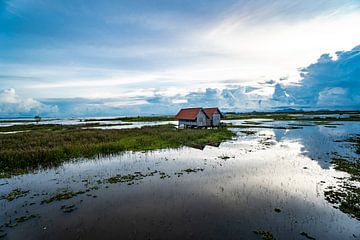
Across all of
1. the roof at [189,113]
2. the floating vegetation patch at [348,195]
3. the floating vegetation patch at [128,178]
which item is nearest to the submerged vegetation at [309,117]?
the roof at [189,113]

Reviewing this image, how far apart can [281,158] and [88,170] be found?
1870 cm

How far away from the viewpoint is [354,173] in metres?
16.3

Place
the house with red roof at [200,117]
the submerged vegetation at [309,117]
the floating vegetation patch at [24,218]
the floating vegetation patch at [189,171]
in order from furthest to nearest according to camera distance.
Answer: the submerged vegetation at [309,117]
the house with red roof at [200,117]
the floating vegetation patch at [189,171]
the floating vegetation patch at [24,218]

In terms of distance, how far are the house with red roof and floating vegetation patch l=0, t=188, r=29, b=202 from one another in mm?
37366

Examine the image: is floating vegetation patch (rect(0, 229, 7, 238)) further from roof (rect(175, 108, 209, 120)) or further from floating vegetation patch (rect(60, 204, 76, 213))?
roof (rect(175, 108, 209, 120))

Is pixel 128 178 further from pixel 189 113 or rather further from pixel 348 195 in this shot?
pixel 189 113

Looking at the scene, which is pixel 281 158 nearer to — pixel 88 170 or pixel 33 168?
pixel 88 170

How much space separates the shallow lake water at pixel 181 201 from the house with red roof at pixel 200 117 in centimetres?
2820

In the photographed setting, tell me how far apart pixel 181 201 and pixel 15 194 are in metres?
10.6

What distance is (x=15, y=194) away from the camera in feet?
44.4

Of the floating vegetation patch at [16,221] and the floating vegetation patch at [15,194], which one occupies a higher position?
the floating vegetation patch at [15,194]

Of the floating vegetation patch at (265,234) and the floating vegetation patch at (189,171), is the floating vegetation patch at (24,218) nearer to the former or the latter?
the floating vegetation patch at (189,171)

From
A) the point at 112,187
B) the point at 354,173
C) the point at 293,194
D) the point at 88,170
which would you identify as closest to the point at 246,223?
the point at 293,194

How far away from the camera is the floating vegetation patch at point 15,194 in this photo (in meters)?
13.0
